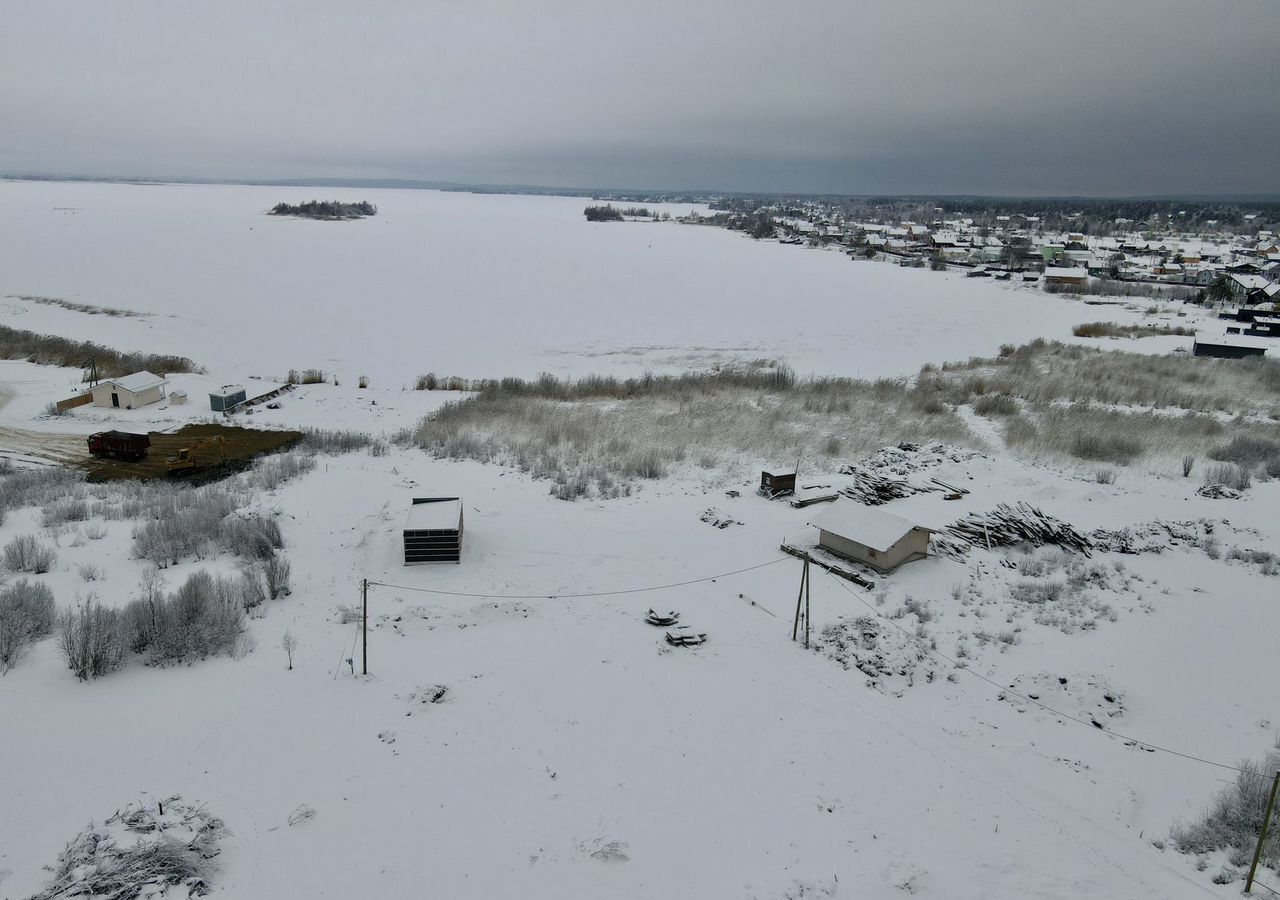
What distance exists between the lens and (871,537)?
1331 cm

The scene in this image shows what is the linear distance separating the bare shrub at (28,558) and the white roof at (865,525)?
1371cm

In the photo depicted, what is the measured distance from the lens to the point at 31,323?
42062mm

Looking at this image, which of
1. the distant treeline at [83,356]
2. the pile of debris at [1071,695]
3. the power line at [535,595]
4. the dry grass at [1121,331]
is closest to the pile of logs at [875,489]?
the power line at [535,595]

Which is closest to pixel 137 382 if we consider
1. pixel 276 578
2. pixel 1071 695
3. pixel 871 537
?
pixel 276 578

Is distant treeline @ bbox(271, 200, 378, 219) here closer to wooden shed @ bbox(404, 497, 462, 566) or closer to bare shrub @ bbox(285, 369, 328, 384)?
bare shrub @ bbox(285, 369, 328, 384)

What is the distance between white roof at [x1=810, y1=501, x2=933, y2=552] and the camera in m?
13.2

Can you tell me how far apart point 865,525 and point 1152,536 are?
6.25 metres

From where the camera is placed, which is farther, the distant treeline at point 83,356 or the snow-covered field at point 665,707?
the distant treeline at point 83,356

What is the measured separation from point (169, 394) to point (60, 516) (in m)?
15.0

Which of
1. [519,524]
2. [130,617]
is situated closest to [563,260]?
[519,524]

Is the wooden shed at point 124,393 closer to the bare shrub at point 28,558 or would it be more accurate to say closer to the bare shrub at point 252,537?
the bare shrub at point 252,537

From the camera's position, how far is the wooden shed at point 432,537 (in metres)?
13.1

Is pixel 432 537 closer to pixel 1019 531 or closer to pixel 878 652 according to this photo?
pixel 878 652

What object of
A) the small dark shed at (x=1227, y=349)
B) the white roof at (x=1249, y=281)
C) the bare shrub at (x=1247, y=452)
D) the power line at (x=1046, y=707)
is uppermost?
the white roof at (x=1249, y=281)
